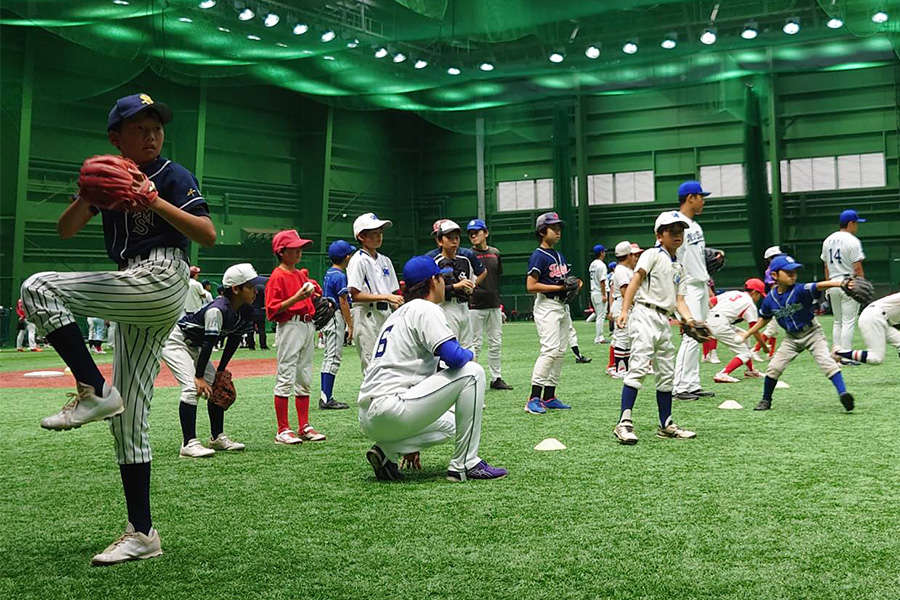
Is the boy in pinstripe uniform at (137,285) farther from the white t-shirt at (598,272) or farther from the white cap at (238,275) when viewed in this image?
the white t-shirt at (598,272)

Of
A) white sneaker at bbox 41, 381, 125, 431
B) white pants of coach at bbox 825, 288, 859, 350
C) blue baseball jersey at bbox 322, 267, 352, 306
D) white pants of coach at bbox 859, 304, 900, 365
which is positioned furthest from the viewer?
white pants of coach at bbox 825, 288, 859, 350

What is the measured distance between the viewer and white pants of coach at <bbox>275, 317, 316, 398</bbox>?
6984mm

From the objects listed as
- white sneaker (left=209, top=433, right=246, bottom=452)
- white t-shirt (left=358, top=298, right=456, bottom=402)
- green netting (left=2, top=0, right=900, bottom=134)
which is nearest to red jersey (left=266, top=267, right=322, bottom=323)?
white sneaker (left=209, top=433, right=246, bottom=452)

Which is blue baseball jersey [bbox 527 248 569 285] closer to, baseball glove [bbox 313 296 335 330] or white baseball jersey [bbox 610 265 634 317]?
baseball glove [bbox 313 296 335 330]

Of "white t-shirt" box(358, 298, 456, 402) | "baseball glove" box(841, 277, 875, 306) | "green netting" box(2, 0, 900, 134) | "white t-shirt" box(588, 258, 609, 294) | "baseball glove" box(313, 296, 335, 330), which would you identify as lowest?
"white t-shirt" box(358, 298, 456, 402)

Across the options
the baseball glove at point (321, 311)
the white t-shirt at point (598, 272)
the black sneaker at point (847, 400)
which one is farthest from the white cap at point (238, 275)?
the white t-shirt at point (598, 272)

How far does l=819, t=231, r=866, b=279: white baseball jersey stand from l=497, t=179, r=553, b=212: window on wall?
20.1 m

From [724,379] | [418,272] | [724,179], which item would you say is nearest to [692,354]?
[724,379]

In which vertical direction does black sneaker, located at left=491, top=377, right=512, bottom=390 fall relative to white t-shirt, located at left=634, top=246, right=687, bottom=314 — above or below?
below

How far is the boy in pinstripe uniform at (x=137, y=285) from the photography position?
11.4 ft

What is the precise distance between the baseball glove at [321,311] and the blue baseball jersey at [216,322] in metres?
0.69

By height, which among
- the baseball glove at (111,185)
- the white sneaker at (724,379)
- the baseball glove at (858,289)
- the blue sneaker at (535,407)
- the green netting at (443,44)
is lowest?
the blue sneaker at (535,407)

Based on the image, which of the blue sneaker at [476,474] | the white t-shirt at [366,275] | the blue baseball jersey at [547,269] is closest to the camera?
the blue sneaker at [476,474]

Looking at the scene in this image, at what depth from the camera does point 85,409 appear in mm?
3264
